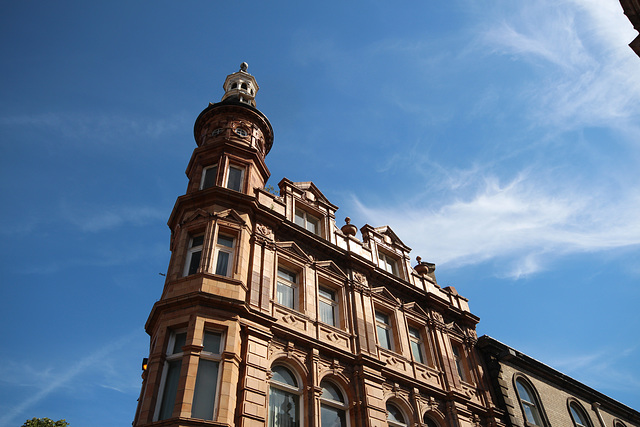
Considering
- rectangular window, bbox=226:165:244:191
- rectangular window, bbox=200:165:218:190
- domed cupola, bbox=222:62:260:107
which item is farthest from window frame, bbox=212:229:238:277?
domed cupola, bbox=222:62:260:107

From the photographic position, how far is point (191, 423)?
13.4 meters

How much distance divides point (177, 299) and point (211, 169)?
796cm

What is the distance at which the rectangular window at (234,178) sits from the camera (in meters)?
21.7

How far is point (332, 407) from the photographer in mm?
17672

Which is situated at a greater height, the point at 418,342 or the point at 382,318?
the point at 382,318

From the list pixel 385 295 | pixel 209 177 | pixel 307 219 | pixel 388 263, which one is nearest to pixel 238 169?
pixel 209 177

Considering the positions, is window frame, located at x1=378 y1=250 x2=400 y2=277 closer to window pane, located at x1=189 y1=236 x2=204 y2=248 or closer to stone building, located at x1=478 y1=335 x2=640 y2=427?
stone building, located at x1=478 y1=335 x2=640 y2=427

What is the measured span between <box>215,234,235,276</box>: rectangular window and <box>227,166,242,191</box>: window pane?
326cm

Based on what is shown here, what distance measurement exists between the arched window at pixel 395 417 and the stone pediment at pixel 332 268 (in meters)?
5.84

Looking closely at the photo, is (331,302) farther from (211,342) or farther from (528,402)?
(528,402)

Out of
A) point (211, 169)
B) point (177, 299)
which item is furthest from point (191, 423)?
point (211, 169)

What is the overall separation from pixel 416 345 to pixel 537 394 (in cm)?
835

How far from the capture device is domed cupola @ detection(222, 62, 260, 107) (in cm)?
2847

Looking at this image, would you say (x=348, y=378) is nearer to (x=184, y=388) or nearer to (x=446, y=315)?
(x=184, y=388)
